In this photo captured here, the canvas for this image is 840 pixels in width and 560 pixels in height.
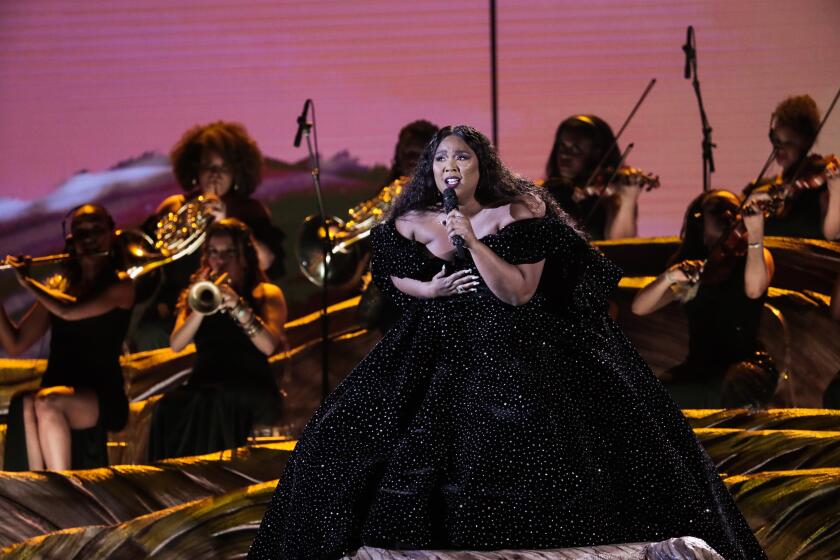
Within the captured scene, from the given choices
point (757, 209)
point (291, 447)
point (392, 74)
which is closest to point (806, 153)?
point (757, 209)

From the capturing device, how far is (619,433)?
3.16 metres

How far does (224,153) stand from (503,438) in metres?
3.15

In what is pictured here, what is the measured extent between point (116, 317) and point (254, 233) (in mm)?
696

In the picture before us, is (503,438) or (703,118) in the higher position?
(703,118)

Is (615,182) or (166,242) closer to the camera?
(615,182)

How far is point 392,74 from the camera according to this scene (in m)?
5.91

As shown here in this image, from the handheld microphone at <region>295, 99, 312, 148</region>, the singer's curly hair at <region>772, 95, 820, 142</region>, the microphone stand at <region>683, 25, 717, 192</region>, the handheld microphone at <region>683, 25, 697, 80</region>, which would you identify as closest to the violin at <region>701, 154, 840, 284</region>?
the singer's curly hair at <region>772, 95, 820, 142</region>

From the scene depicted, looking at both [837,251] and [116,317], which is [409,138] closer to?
[116,317]

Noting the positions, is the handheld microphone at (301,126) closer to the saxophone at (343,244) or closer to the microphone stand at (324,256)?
the microphone stand at (324,256)

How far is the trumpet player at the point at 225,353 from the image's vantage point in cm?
537

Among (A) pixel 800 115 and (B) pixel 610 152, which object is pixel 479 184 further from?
(A) pixel 800 115

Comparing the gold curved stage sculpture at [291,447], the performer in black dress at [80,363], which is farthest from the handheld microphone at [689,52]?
the performer in black dress at [80,363]

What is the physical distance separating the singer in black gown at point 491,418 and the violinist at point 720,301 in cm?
197

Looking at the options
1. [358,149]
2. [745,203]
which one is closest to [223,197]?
[358,149]
